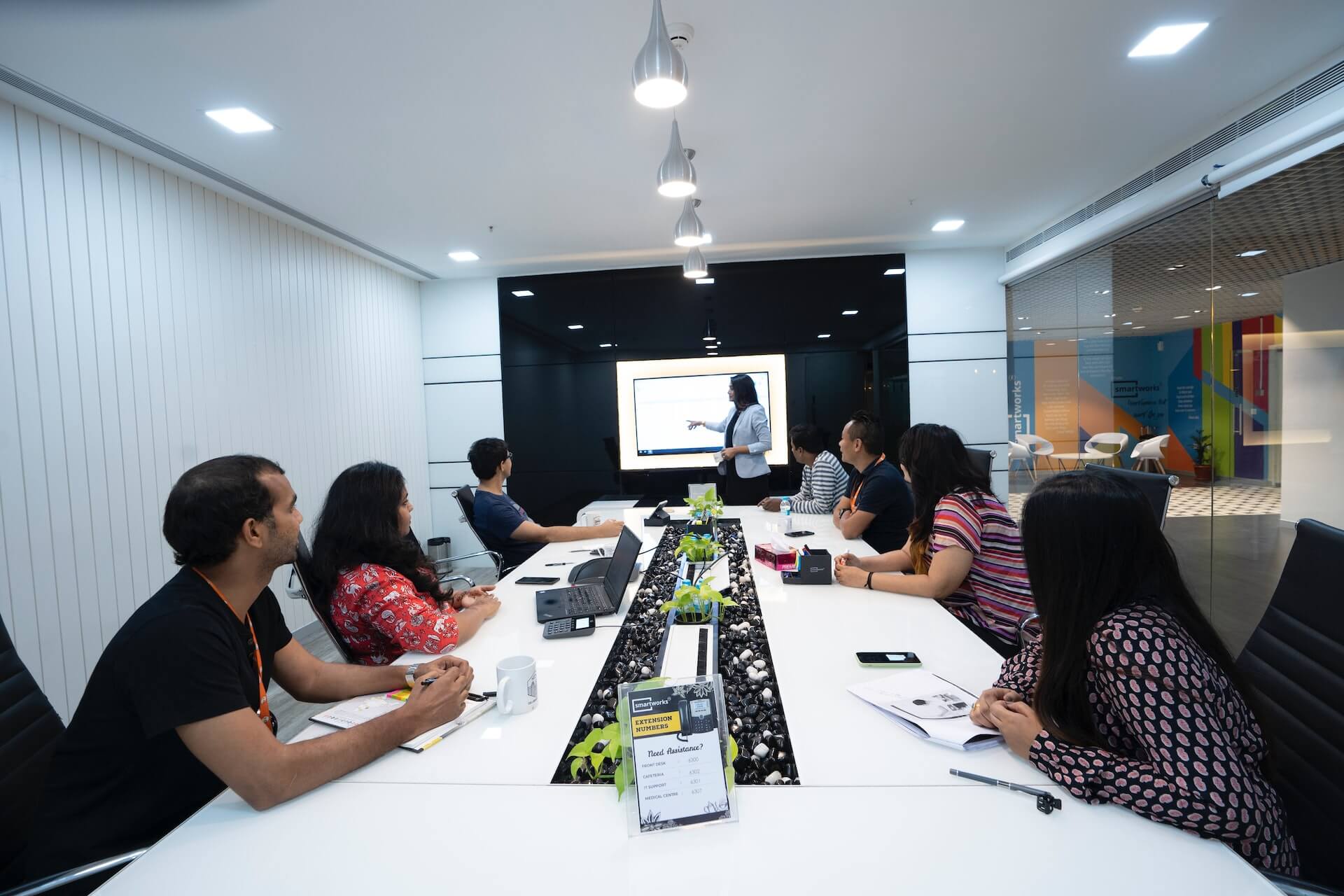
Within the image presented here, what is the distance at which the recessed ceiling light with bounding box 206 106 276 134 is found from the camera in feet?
9.04

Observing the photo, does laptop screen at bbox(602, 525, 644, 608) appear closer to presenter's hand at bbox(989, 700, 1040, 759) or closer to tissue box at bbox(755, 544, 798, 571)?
tissue box at bbox(755, 544, 798, 571)

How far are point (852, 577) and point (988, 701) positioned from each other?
98 cm

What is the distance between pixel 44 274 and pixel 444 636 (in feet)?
8.83

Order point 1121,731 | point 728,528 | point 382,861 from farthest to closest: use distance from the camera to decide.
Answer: point 728,528 → point 1121,731 → point 382,861

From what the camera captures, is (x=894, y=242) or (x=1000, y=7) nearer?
(x=1000, y=7)

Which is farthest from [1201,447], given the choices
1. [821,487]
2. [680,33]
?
[680,33]

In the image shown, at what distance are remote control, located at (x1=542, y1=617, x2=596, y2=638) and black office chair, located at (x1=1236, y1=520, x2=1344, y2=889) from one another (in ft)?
4.83

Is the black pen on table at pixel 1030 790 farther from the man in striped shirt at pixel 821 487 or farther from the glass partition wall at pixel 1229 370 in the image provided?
the man in striped shirt at pixel 821 487

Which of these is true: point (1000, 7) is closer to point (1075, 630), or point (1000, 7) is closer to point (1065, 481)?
point (1065, 481)

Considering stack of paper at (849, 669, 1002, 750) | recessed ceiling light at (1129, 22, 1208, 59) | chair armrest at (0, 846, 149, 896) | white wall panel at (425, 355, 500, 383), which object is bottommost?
chair armrest at (0, 846, 149, 896)

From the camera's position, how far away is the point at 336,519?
1.83m

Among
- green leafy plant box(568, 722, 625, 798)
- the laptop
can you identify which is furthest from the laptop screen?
green leafy plant box(568, 722, 625, 798)

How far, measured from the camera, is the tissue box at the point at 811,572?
7.37ft

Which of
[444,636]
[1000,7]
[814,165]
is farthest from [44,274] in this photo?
[1000,7]
